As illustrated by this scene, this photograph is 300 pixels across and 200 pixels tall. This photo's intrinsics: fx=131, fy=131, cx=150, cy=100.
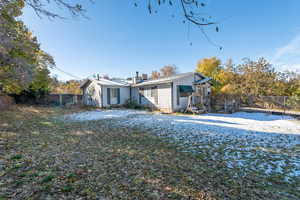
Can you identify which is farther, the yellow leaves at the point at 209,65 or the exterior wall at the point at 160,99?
the yellow leaves at the point at 209,65

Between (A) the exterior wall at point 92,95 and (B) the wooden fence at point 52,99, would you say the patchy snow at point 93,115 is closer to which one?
(A) the exterior wall at point 92,95

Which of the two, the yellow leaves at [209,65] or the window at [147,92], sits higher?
the yellow leaves at [209,65]

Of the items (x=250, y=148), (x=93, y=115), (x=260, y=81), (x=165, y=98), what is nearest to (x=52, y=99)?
(x=93, y=115)

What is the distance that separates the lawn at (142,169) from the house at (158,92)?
7362 mm

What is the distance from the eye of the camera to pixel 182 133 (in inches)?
215

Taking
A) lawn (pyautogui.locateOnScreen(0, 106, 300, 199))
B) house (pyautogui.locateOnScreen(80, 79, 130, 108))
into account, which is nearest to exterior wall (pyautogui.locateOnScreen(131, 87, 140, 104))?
house (pyautogui.locateOnScreen(80, 79, 130, 108))

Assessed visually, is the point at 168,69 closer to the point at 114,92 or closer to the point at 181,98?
the point at 114,92

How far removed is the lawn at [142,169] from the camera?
208cm

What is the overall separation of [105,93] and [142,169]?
12539 millimetres

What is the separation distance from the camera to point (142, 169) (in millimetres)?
2781

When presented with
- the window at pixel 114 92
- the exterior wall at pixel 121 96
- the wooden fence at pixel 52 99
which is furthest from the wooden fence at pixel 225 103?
the wooden fence at pixel 52 99

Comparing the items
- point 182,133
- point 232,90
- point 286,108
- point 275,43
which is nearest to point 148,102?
point 182,133

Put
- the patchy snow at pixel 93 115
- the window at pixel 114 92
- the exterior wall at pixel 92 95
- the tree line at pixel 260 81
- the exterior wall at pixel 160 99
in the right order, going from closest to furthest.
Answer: the patchy snow at pixel 93 115 < the exterior wall at pixel 160 99 < the tree line at pixel 260 81 < the exterior wall at pixel 92 95 < the window at pixel 114 92

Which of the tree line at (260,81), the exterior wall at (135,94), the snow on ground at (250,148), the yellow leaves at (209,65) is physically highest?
the yellow leaves at (209,65)
